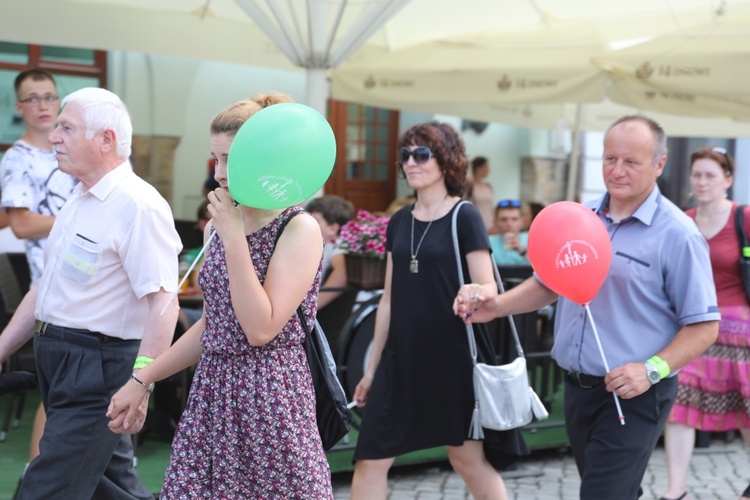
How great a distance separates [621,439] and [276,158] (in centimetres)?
167

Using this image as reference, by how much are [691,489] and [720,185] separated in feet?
5.72

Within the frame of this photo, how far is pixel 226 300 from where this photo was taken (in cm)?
282

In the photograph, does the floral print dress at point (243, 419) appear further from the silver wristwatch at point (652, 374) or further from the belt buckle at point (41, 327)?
the silver wristwatch at point (652, 374)

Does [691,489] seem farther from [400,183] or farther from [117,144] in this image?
[400,183]

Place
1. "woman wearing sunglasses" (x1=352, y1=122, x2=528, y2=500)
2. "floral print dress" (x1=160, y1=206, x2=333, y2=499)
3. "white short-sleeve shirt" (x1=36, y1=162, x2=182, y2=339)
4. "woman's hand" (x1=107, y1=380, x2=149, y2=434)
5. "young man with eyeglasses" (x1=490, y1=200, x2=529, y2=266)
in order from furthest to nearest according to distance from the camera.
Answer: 1. "young man with eyeglasses" (x1=490, y1=200, x2=529, y2=266)
2. "woman wearing sunglasses" (x1=352, y1=122, x2=528, y2=500)
3. "white short-sleeve shirt" (x1=36, y1=162, x2=182, y2=339)
4. "woman's hand" (x1=107, y1=380, x2=149, y2=434)
5. "floral print dress" (x1=160, y1=206, x2=333, y2=499)

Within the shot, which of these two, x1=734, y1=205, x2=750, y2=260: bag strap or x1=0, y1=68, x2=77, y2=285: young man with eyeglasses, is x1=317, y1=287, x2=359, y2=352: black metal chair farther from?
x1=734, y1=205, x2=750, y2=260: bag strap

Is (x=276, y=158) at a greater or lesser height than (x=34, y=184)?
greater

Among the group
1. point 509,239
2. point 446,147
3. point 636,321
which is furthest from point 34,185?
point 509,239

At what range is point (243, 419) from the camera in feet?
9.24

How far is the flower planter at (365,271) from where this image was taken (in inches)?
238

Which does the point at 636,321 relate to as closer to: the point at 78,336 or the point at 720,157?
the point at 78,336

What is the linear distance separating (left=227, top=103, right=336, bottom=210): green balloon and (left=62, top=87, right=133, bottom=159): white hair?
2.91 ft

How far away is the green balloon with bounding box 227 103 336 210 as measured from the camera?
270cm

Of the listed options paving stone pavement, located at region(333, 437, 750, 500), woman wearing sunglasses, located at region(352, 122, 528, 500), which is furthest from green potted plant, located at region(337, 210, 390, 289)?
woman wearing sunglasses, located at region(352, 122, 528, 500)
